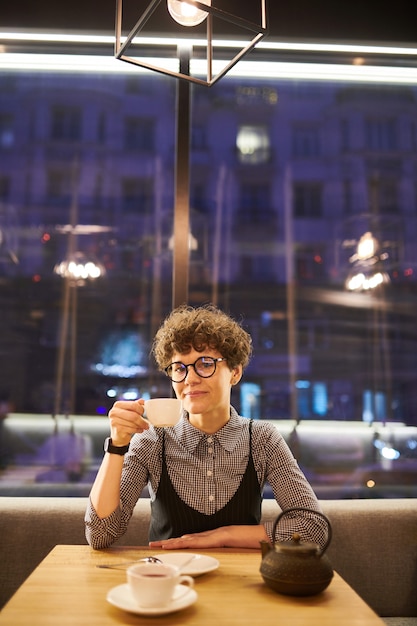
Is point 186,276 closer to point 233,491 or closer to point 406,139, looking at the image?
point 233,491

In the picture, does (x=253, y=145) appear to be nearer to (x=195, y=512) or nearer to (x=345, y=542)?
(x=345, y=542)

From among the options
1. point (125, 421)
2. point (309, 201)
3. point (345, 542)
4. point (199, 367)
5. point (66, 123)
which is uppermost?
point (66, 123)

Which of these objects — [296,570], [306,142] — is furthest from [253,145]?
[296,570]

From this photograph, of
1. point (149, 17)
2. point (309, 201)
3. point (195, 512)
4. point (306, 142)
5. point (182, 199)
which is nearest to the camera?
point (149, 17)

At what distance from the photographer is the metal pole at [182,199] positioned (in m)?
2.62

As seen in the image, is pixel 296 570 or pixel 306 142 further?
pixel 306 142

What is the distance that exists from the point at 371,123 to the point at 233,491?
4.43 m

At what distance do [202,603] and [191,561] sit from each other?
204 millimetres

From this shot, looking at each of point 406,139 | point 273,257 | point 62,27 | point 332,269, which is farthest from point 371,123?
point 62,27

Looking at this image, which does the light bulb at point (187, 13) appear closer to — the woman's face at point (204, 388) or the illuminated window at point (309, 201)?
the woman's face at point (204, 388)

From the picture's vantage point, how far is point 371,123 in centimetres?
506

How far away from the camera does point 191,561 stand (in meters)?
1.23

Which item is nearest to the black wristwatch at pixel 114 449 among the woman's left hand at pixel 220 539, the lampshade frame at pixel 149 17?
the woman's left hand at pixel 220 539

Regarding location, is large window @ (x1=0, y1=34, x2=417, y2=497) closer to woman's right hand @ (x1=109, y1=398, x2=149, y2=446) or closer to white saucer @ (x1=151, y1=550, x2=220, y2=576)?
Answer: woman's right hand @ (x1=109, y1=398, x2=149, y2=446)
